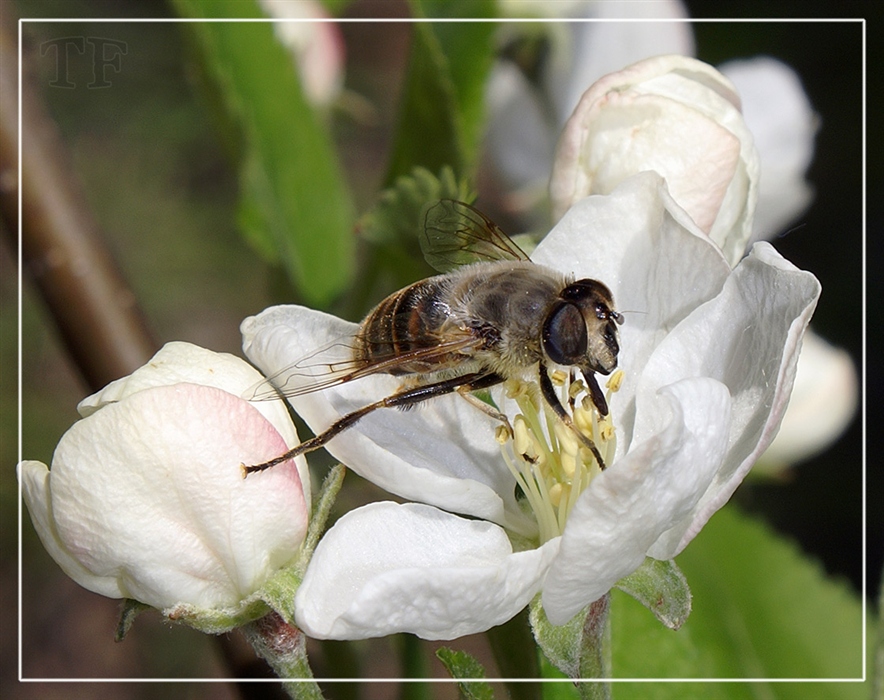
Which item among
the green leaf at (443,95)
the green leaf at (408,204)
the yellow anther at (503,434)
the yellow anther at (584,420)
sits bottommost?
the yellow anther at (584,420)

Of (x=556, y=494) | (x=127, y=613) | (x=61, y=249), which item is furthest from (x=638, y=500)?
(x=61, y=249)

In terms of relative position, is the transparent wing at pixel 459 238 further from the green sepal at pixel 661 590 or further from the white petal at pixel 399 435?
the green sepal at pixel 661 590

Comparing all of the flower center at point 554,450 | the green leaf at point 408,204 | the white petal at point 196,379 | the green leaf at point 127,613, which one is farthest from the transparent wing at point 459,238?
the green leaf at point 127,613

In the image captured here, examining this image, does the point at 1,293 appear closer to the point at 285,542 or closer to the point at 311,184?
the point at 311,184

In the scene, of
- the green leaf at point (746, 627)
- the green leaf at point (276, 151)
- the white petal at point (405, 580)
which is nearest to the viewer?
the white petal at point (405, 580)

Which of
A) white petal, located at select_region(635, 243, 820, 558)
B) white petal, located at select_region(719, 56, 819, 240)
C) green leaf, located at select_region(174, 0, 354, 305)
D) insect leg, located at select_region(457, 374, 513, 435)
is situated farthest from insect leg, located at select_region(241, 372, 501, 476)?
white petal, located at select_region(719, 56, 819, 240)

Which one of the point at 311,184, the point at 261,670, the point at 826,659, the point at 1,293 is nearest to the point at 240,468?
the point at 261,670
